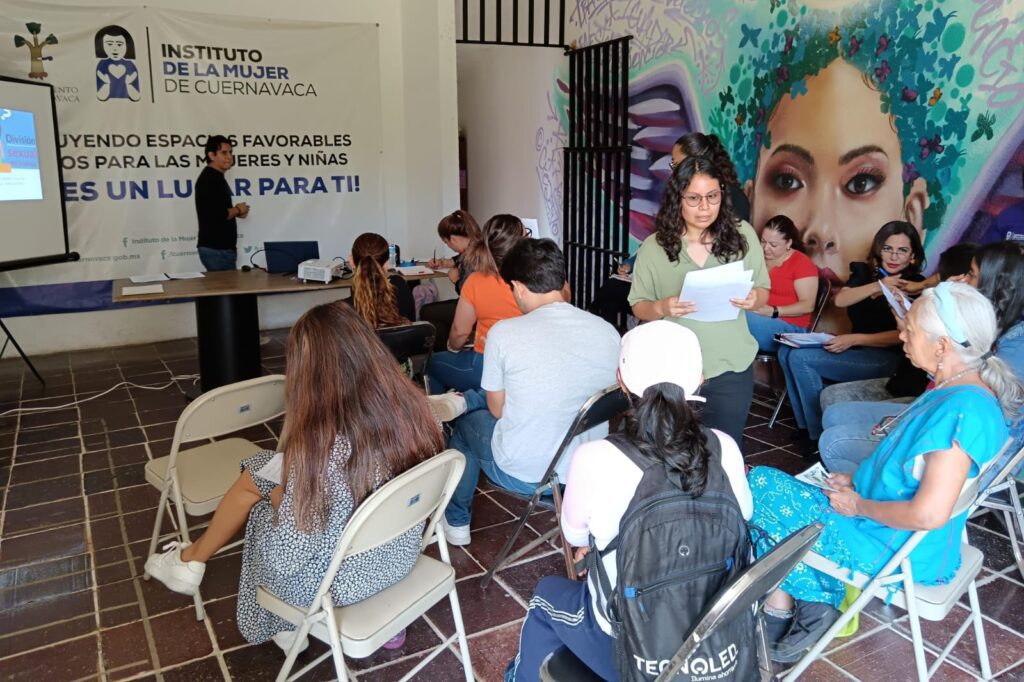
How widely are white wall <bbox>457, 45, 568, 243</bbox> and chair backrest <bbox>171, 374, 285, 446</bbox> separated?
4.72 meters

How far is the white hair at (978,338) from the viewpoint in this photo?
181cm

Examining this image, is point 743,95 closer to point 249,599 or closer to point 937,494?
point 937,494

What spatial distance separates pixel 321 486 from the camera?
1.78 metres

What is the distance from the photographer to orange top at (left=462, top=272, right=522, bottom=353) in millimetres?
3336

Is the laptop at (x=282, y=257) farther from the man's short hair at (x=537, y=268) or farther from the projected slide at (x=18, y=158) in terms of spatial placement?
the man's short hair at (x=537, y=268)

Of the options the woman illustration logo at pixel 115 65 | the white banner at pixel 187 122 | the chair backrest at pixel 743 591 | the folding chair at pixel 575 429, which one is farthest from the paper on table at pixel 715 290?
the woman illustration logo at pixel 115 65

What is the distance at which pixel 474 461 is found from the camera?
281 centimetres

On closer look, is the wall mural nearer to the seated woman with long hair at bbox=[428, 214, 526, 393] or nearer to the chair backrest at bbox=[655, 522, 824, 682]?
the seated woman with long hair at bbox=[428, 214, 526, 393]

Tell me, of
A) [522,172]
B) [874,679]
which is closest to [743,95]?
[522,172]

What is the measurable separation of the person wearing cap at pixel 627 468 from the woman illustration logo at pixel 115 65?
18.4ft

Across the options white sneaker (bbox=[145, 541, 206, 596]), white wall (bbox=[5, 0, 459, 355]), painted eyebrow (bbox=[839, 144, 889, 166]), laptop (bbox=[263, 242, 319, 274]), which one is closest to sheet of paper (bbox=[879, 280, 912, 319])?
painted eyebrow (bbox=[839, 144, 889, 166])

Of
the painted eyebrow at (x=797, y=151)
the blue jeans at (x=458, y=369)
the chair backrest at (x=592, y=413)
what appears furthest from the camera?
the painted eyebrow at (x=797, y=151)

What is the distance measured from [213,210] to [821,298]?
4.12 m

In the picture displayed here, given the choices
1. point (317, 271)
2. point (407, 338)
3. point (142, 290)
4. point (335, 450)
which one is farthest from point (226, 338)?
point (335, 450)
